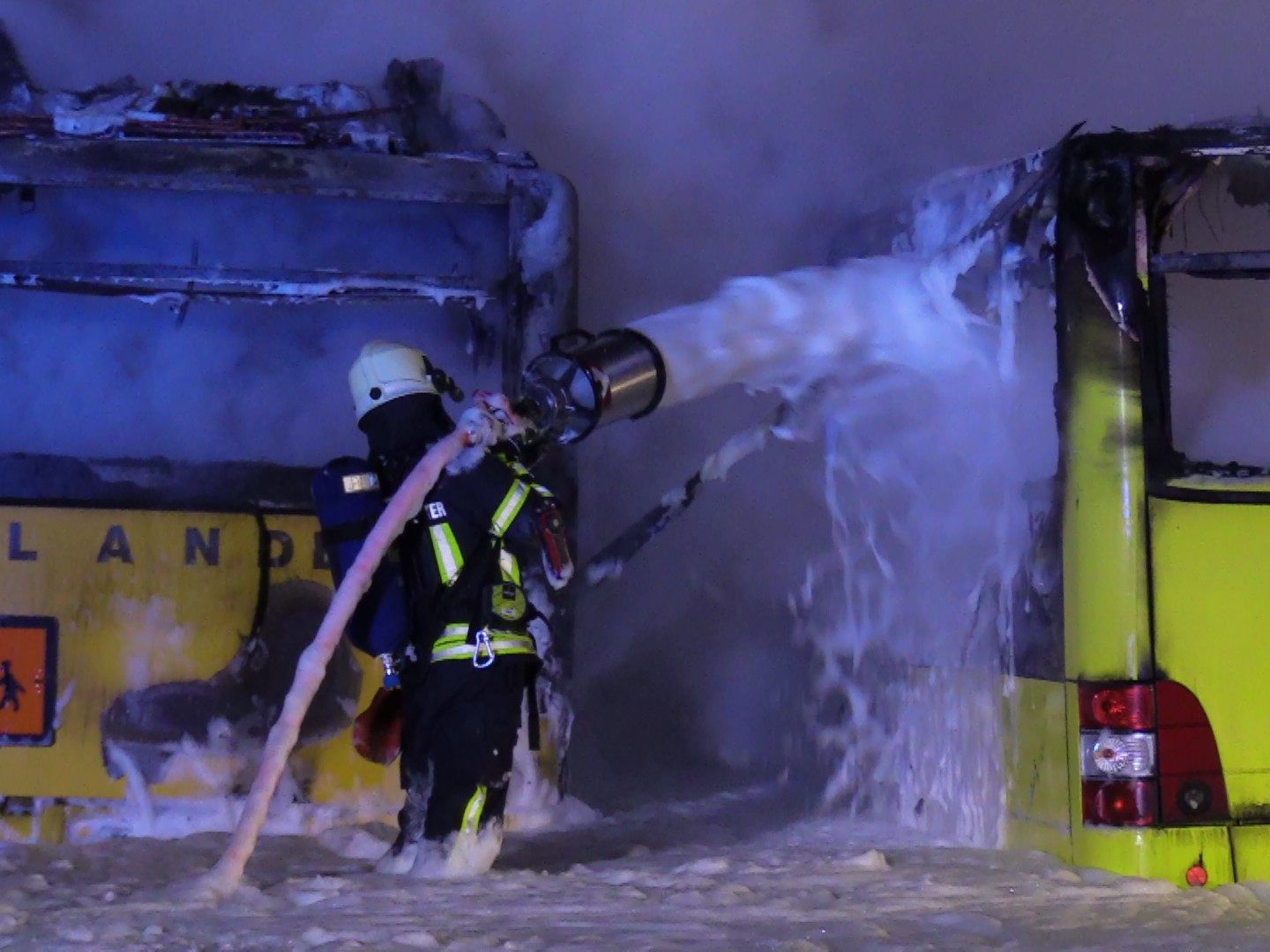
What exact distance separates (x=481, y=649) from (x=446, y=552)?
0.28 meters

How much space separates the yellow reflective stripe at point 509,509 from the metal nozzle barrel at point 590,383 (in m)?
0.22

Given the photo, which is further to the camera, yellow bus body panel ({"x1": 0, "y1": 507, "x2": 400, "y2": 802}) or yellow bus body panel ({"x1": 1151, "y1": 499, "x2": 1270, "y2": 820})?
yellow bus body panel ({"x1": 0, "y1": 507, "x2": 400, "y2": 802})

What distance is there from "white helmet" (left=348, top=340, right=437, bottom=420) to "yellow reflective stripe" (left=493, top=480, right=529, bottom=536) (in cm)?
41

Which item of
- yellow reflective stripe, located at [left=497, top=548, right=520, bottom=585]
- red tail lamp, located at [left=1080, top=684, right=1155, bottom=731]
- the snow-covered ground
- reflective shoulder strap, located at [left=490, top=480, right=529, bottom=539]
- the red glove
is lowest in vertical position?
the snow-covered ground

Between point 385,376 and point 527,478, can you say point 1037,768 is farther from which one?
point 385,376

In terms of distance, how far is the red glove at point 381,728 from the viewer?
418 cm

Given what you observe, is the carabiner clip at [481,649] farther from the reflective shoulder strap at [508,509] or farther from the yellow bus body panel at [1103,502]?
the yellow bus body panel at [1103,502]

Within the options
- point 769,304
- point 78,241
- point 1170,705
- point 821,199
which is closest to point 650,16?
point 821,199

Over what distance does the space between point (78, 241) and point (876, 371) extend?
8.73 ft

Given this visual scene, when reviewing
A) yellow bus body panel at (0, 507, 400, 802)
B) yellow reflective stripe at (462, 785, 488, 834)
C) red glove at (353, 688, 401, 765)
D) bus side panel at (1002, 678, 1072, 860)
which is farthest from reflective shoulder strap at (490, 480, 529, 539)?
bus side panel at (1002, 678, 1072, 860)

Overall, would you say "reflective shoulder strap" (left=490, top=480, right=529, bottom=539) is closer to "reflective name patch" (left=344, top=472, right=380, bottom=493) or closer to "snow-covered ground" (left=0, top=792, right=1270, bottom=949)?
"reflective name patch" (left=344, top=472, right=380, bottom=493)

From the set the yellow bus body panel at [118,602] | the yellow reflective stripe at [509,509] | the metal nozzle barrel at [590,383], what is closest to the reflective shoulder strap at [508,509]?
the yellow reflective stripe at [509,509]

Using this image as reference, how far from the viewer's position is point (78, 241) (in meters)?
5.05

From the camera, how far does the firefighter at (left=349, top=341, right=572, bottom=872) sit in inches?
154
